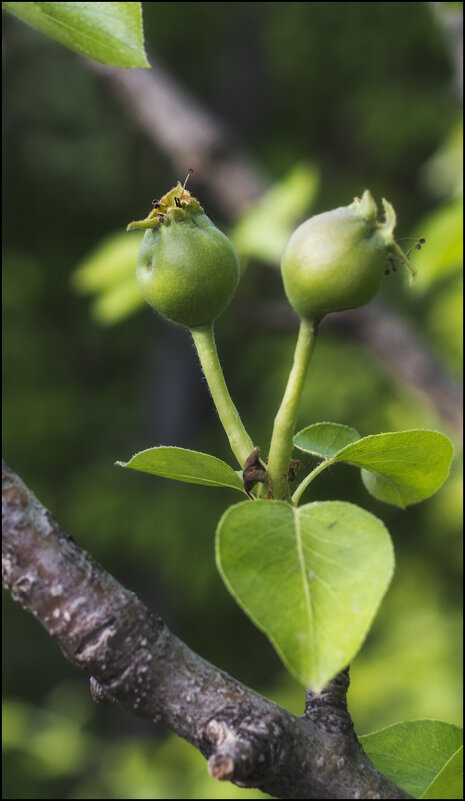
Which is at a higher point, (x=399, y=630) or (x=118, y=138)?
(x=118, y=138)

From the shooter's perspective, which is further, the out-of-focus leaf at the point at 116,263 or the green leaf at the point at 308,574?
the out-of-focus leaf at the point at 116,263

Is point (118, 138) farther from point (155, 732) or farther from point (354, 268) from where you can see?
point (354, 268)

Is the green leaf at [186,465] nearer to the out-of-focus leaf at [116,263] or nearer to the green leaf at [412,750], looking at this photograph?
the green leaf at [412,750]

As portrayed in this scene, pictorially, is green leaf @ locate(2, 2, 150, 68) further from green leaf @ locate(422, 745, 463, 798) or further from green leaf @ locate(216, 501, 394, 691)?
green leaf @ locate(422, 745, 463, 798)

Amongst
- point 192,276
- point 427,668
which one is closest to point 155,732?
point 427,668

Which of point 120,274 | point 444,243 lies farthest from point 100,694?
point 120,274

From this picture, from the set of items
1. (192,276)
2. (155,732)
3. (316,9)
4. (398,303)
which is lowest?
(155,732)

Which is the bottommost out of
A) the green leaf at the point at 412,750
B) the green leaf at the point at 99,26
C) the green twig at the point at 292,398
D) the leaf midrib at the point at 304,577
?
the green leaf at the point at 412,750

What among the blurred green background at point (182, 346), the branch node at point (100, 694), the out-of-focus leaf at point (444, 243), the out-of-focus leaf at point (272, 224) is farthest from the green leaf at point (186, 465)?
the blurred green background at point (182, 346)
